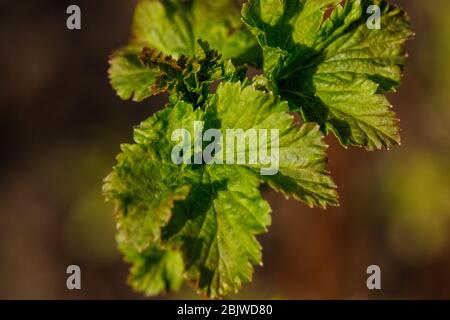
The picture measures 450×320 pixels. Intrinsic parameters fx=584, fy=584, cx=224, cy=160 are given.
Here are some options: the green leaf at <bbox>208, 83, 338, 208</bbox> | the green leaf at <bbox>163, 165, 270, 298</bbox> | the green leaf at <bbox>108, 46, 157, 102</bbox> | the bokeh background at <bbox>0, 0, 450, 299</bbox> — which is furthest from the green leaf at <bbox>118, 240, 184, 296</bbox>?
the bokeh background at <bbox>0, 0, 450, 299</bbox>

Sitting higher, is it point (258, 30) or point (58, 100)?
point (58, 100)

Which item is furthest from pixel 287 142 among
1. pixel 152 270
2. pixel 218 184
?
pixel 152 270

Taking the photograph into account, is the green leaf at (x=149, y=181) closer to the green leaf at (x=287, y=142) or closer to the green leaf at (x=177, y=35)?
the green leaf at (x=287, y=142)

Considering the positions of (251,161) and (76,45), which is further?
(76,45)

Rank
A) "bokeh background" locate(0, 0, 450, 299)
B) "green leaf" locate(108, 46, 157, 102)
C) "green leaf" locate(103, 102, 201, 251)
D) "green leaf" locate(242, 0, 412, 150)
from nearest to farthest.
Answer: "green leaf" locate(103, 102, 201, 251) → "green leaf" locate(242, 0, 412, 150) → "green leaf" locate(108, 46, 157, 102) → "bokeh background" locate(0, 0, 450, 299)

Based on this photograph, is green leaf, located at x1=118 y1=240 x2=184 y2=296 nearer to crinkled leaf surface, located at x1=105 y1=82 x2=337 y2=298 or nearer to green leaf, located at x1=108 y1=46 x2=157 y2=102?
green leaf, located at x1=108 y1=46 x2=157 y2=102

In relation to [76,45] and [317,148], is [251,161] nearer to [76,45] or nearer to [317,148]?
[317,148]

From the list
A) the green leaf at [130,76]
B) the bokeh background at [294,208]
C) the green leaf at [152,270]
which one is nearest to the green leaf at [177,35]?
the green leaf at [130,76]
